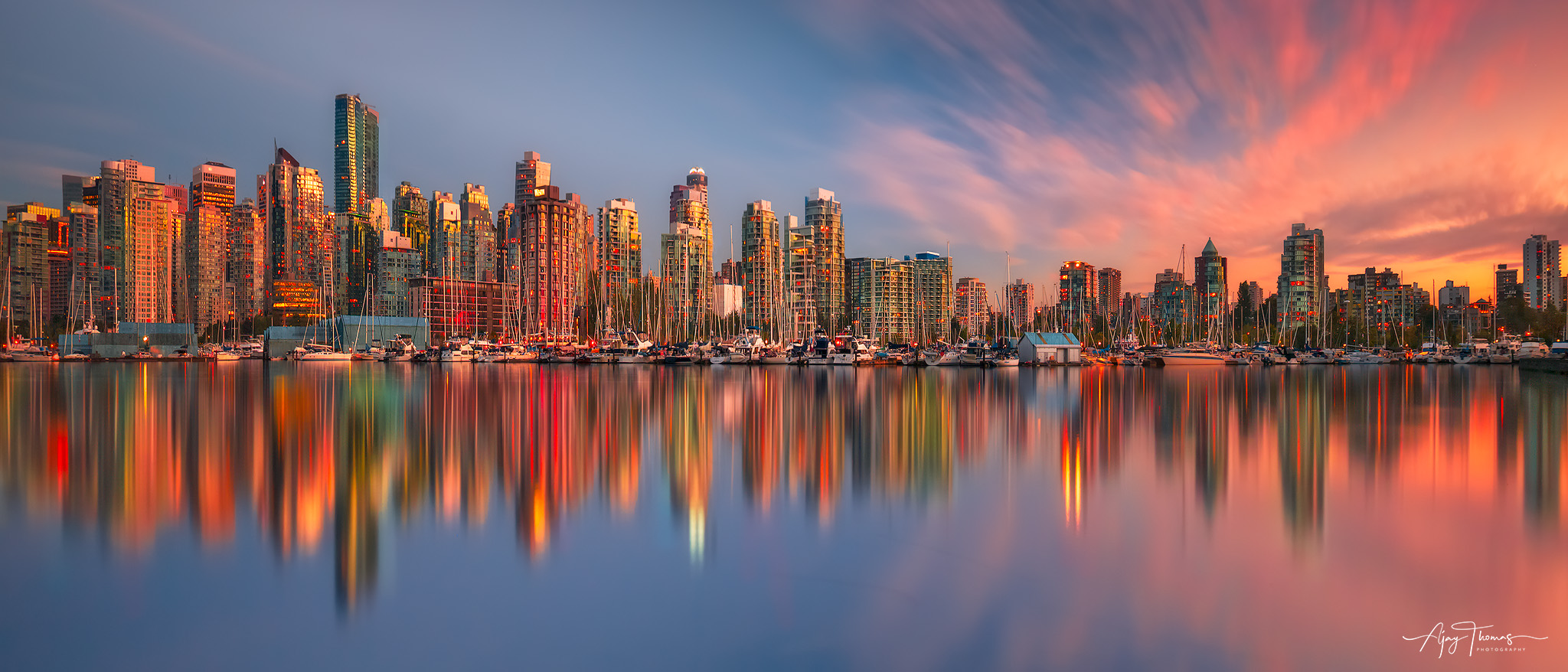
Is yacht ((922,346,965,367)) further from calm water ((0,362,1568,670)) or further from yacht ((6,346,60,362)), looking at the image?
yacht ((6,346,60,362))

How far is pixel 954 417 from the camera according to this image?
1403 inches

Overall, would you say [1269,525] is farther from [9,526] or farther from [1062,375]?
[1062,375]

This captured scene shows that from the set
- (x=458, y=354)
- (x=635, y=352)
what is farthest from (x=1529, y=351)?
(x=458, y=354)

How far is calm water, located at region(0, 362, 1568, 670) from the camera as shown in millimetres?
9422

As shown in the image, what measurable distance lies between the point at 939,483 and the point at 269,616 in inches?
531

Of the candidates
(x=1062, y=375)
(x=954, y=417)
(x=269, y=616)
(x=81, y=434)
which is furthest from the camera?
(x=1062, y=375)

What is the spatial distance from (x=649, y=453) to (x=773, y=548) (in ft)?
36.6

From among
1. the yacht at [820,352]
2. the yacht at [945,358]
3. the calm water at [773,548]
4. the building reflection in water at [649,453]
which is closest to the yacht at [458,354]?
the yacht at [820,352]

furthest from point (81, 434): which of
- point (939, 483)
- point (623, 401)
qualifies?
point (939, 483)
